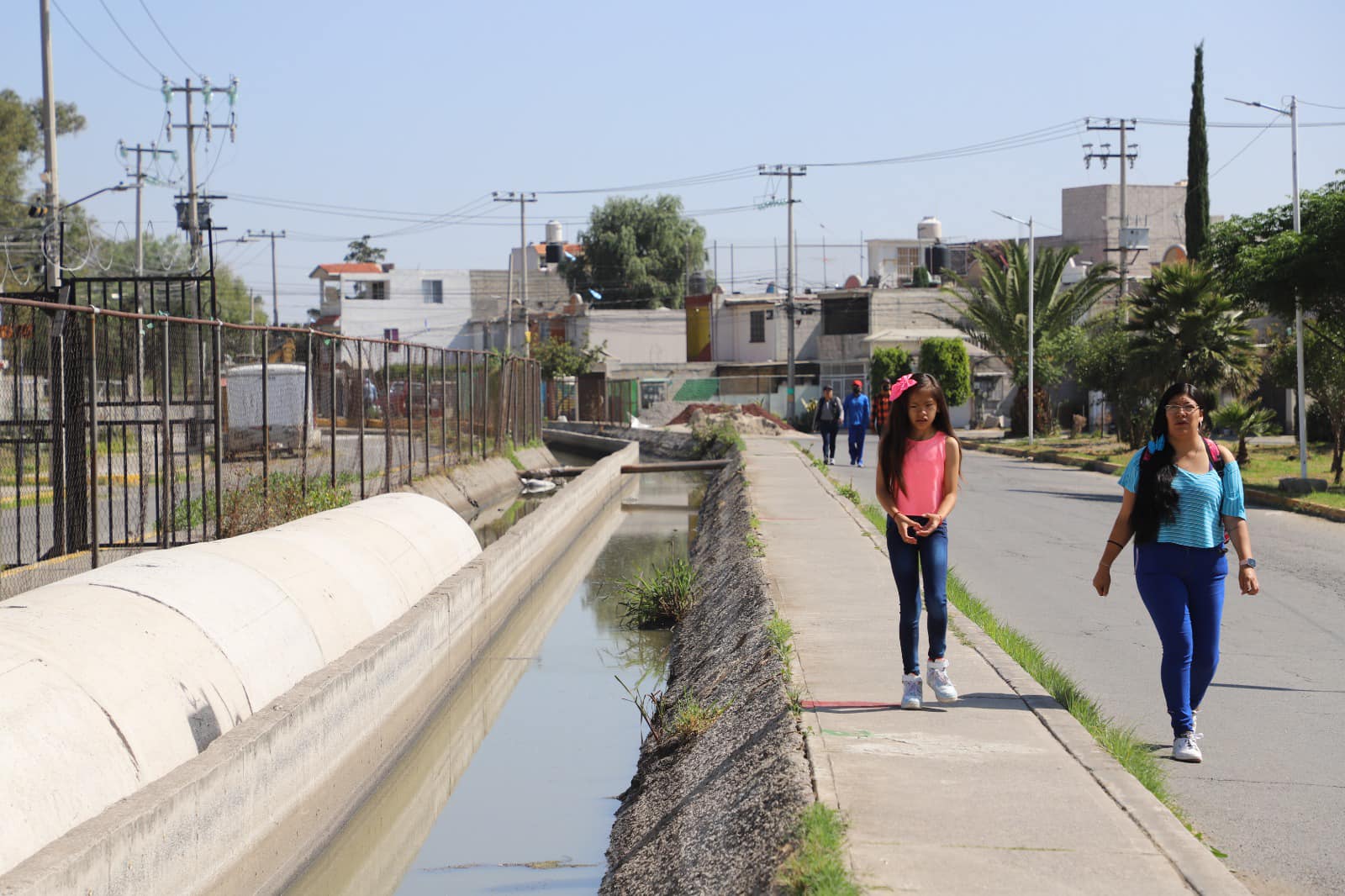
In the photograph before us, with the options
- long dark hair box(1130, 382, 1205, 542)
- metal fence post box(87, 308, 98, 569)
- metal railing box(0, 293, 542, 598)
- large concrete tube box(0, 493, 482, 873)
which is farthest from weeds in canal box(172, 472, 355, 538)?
long dark hair box(1130, 382, 1205, 542)

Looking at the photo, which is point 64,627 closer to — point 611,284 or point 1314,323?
point 1314,323

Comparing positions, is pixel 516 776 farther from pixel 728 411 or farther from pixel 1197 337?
pixel 728 411

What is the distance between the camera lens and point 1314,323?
2502 centimetres

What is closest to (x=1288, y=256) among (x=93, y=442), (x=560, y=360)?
(x=93, y=442)

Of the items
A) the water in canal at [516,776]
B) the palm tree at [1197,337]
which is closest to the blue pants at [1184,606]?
the water in canal at [516,776]

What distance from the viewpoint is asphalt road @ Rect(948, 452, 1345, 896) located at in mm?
6137

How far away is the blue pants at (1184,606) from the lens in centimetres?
689

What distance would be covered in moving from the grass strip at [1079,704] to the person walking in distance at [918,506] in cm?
79

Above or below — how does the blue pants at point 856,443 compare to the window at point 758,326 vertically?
below

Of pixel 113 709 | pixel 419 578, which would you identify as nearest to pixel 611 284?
pixel 419 578

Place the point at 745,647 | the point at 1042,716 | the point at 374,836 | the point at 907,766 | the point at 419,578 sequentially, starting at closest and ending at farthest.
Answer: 1. the point at 907,766
2. the point at 1042,716
3. the point at 374,836
4. the point at 745,647
5. the point at 419,578

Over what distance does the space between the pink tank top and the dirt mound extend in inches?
1635

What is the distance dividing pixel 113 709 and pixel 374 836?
2.48 m

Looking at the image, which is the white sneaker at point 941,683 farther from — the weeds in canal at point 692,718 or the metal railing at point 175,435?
the metal railing at point 175,435
